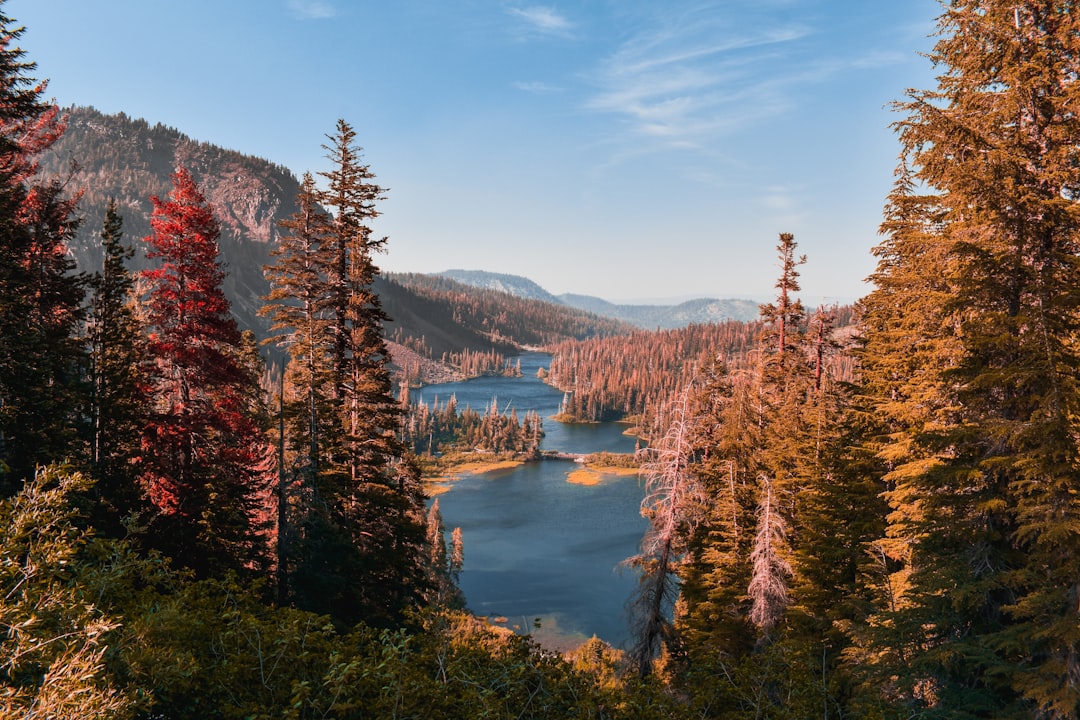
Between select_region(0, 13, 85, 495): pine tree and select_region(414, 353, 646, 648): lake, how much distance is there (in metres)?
24.2

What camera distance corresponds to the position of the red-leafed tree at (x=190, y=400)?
1731cm

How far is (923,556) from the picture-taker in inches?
467

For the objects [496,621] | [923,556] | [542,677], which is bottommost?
[496,621]

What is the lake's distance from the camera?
54.9m

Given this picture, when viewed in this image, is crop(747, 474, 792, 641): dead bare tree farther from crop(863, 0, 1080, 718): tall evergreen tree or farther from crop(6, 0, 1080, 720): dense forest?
crop(863, 0, 1080, 718): tall evergreen tree

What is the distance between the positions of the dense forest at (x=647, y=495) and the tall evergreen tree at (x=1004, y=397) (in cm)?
7

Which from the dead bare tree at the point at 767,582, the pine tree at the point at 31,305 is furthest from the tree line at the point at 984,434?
the pine tree at the point at 31,305

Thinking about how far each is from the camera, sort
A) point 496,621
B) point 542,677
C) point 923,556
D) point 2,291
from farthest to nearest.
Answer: point 496,621 < point 2,291 < point 923,556 < point 542,677

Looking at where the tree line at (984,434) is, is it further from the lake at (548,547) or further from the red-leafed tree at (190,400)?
the lake at (548,547)

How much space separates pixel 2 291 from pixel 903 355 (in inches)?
1007

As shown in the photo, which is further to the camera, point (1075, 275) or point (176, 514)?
point (176, 514)

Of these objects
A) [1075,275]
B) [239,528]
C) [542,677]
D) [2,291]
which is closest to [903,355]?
[1075,275]

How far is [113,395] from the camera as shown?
17.4m

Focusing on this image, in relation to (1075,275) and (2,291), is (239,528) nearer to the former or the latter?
(2,291)
